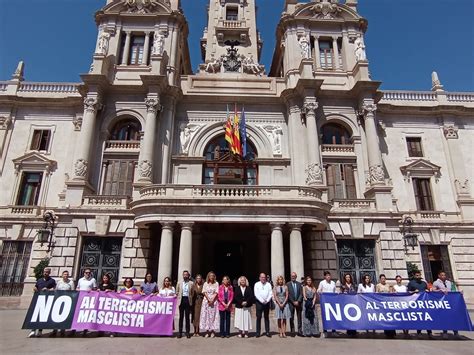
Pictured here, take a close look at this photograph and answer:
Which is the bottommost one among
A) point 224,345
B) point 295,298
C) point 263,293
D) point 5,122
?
point 224,345

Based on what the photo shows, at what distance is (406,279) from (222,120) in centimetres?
1608

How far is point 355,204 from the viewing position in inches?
837

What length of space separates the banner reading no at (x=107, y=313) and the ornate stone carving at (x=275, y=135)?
51.2 feet

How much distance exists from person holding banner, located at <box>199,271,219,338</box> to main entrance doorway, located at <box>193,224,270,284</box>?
9917 millimetres

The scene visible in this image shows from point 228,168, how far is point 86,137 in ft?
32.5

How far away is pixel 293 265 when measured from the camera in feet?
55.7

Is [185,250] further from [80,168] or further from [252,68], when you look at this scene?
[252,68]

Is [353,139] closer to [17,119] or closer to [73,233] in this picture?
[73,233]

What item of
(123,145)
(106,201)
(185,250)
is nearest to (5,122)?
(123,145)

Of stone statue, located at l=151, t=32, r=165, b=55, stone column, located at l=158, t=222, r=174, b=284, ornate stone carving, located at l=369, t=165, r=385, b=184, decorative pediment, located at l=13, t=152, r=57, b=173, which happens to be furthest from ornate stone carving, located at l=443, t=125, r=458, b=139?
decorative pediment, located at l=13, t=152, r=57, b=173

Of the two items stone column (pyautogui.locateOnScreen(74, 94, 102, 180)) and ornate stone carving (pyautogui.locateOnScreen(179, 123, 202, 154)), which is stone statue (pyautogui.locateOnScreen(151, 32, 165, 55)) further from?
ornate stone carving (pyautogui.locateOnScreen(179, 123, 202, 154))

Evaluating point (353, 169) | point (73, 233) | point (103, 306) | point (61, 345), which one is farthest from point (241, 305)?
point (353, 169)

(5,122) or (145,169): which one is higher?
(5,122)

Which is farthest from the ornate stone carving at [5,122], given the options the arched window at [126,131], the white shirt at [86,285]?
the white shirt at [86,285]
